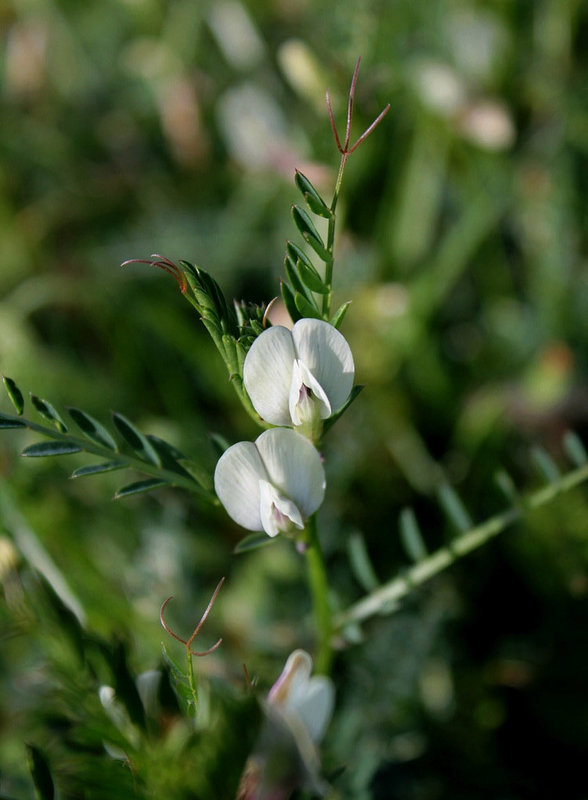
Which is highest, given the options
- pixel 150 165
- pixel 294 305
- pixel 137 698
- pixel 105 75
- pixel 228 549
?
pixel 105 75

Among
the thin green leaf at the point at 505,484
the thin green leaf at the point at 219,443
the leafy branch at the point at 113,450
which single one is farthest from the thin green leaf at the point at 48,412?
the thin green leaf at the point at 505,484

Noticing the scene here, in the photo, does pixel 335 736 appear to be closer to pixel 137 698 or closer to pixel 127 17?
pixel 137 698

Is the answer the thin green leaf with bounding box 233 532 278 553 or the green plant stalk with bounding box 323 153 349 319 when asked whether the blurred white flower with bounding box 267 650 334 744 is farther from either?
the green plant stalk with bounding box 323 153 349 319

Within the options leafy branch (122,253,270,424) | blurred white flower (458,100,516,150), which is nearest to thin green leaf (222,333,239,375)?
leafy branch (122,253,270,424)

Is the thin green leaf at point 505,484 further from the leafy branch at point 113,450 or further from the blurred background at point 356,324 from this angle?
the leafy branch at point 113,450

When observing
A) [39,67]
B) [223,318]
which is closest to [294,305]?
[223,318]
